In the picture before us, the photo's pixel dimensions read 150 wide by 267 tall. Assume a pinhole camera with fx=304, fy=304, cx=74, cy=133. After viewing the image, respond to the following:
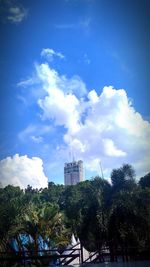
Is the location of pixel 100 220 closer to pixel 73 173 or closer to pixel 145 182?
pixel 145 182

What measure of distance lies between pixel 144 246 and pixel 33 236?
3474 millimetres

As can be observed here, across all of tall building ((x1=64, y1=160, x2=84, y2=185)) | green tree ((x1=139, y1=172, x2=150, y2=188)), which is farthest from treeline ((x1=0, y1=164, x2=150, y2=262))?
tall building ((x1=64, y1=160, x2=84, y2=185))

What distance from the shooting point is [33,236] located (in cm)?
888

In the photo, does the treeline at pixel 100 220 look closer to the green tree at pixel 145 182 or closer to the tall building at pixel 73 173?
the green tree at pixel 145 182

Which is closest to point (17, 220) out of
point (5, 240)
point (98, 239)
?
point (5, 240)

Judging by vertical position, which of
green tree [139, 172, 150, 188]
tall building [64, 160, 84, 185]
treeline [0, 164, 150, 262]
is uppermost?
tall building [64, 160, 84, 185]

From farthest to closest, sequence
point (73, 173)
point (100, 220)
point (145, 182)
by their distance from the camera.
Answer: point (73, 173) < point (145, 182) < point (100, 220)

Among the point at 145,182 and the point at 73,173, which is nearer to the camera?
the point at 145,182

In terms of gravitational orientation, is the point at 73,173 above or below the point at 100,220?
above

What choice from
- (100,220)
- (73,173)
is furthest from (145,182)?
(73,173)

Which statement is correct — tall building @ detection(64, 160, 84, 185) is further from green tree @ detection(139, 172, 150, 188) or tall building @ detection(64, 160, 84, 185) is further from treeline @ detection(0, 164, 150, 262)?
treeline @ detection(0, 164, 150, 262)

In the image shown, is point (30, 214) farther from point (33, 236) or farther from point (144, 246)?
point (144, 246)

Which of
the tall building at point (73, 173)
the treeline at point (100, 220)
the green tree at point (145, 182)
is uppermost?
the tall building at point (73, 173)

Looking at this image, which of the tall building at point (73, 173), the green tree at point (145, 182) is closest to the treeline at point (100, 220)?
the green tree at point (145, 182)
